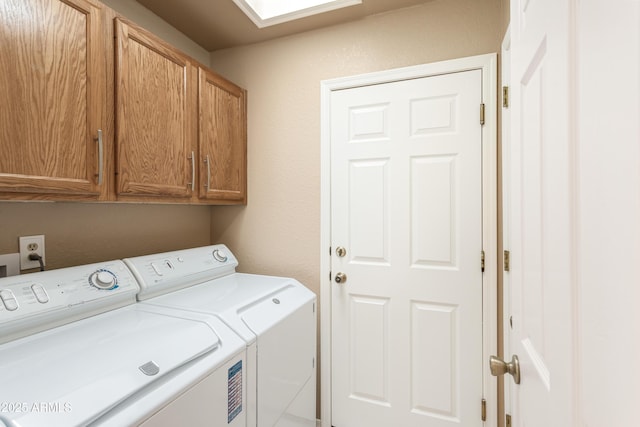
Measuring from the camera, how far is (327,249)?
6.44 feet

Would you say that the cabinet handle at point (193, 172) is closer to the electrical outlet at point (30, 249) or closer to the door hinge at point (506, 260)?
the electrical outlet at point (30, 249)

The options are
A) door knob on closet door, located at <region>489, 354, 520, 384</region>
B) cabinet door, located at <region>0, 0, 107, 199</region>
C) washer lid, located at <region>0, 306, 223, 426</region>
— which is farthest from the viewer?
cabinet door, located at <region>0, 0, 107, 199</region>

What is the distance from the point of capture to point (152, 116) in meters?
1.42

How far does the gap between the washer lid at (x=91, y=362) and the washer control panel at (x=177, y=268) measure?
22 cm

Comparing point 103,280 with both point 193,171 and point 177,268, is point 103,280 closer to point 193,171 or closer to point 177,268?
point 177,268

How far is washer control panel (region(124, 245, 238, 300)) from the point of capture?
1.41 metres

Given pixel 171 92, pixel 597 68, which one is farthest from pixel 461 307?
pixel 171 92

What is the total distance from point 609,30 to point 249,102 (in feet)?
6.84

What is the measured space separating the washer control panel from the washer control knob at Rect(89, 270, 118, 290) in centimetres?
11

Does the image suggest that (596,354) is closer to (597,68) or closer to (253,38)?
(597,68)

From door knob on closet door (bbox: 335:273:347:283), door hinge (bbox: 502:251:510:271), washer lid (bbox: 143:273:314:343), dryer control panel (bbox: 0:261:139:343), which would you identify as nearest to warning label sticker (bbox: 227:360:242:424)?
washer lid (bbox: 143:273:314:343)

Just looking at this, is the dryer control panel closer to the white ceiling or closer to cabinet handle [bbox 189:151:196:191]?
cabinet handle [bbox 189:151:196:191]

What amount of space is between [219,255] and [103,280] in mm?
721

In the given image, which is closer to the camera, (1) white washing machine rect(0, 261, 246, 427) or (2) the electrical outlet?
(1) white washing machine rect(0, 261, 246, 427)
